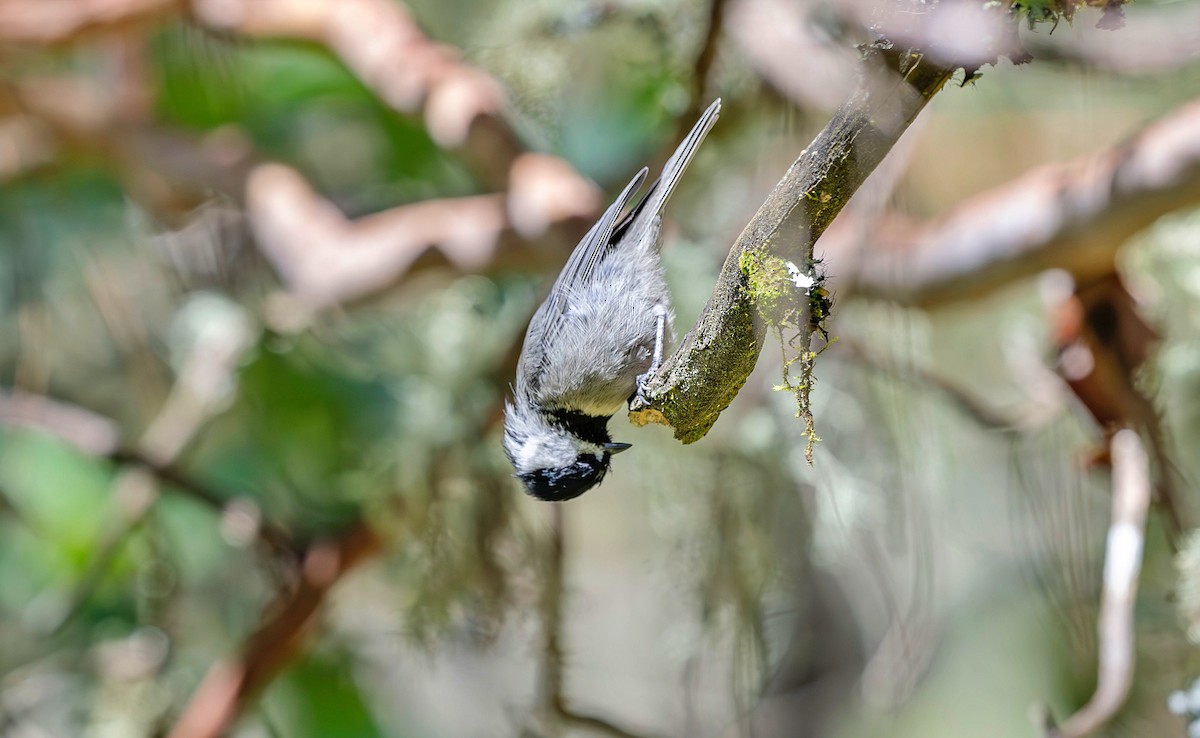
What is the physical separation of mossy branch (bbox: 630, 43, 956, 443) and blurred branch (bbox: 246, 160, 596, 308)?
42.6 inches

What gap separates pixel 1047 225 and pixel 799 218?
3.59 ft

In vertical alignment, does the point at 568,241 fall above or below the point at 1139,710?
above

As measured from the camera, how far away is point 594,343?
161 cm

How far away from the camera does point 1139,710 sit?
1.59 m

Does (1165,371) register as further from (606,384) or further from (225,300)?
A: (225,300)

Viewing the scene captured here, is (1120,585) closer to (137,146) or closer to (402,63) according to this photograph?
(402,63)

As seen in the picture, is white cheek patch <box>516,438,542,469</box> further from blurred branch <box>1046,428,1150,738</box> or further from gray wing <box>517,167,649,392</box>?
blurred branch <box>1046,428,1150,738</box>

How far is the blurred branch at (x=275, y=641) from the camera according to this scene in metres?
2.18

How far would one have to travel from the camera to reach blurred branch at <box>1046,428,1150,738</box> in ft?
5.05

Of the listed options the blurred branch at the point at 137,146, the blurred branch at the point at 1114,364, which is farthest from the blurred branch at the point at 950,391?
the blurred branch at the point at 137,146

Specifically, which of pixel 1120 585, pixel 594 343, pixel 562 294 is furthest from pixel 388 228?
pixel 1120 585

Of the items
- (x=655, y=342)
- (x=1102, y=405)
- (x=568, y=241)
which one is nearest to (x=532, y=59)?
(x=568, y=241)

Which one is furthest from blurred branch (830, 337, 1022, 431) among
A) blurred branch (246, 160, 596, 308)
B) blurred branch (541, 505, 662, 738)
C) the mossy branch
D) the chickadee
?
the mossy branch

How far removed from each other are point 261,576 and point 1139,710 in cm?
213
